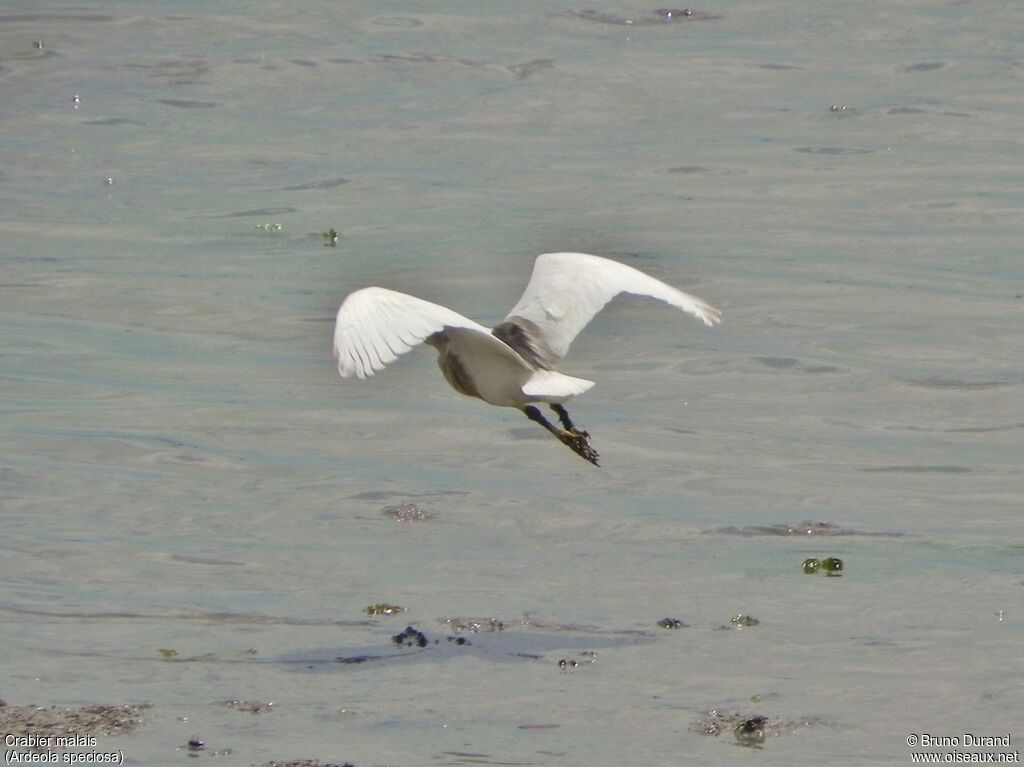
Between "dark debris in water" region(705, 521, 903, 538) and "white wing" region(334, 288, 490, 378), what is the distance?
2.37 m

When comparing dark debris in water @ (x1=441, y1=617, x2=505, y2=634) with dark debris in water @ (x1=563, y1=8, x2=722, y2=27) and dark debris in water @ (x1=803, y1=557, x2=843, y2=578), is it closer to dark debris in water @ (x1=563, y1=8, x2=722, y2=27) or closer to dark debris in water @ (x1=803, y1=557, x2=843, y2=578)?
dark debris in water @ (x1=803, y1=557, x2=843, y2=578)

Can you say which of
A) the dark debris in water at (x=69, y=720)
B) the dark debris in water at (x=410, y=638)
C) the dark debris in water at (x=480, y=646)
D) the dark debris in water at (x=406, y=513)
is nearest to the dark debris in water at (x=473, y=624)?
the dark debris in water at (x=480, y=646)

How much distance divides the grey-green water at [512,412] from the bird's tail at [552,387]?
0.95m

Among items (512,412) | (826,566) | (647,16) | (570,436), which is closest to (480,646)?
(570,436)

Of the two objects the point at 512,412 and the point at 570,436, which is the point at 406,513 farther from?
the point at 512,412

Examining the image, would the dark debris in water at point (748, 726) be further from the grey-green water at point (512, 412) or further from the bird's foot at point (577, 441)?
the bird's foot at point (577, 441)

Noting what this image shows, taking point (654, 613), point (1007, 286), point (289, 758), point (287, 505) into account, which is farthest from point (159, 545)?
point (1007, 286)

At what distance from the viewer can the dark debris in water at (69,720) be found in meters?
6.58

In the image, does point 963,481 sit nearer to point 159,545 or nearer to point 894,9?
point 159,545

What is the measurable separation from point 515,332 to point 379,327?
1.18 metres

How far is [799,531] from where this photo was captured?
9.39 meters

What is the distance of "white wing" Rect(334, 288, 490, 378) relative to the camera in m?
6.82
